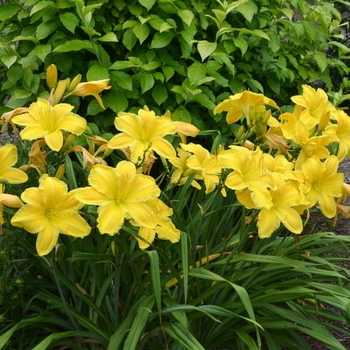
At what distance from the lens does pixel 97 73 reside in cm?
280

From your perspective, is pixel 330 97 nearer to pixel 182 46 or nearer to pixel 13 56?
pixel 182 46

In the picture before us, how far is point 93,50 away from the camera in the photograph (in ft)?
9.26

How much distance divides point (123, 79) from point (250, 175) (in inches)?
53.7

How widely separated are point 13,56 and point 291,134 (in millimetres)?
1615

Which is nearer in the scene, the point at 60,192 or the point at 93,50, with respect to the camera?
the point at 60,192

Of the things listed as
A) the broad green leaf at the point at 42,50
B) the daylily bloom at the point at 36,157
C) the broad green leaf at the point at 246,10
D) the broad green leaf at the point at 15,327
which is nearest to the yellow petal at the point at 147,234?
the daylily bloom at the point at 36,157

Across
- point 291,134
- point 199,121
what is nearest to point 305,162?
point 291,134

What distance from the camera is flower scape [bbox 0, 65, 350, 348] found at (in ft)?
5.18

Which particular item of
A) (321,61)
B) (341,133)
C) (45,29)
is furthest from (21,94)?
(321,61)

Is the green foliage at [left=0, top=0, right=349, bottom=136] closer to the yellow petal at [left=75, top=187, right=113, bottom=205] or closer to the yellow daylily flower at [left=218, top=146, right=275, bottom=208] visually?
the yellow daylily flower at [left=218, top=146, right=275, bottom=208]

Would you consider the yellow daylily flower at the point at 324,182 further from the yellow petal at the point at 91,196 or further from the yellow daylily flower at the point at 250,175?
the yellow petal at the point at 91,196

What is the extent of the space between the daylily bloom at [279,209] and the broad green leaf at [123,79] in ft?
4.32

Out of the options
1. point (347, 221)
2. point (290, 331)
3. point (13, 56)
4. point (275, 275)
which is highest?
point (13, 56)

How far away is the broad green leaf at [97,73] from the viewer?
2.78 m
